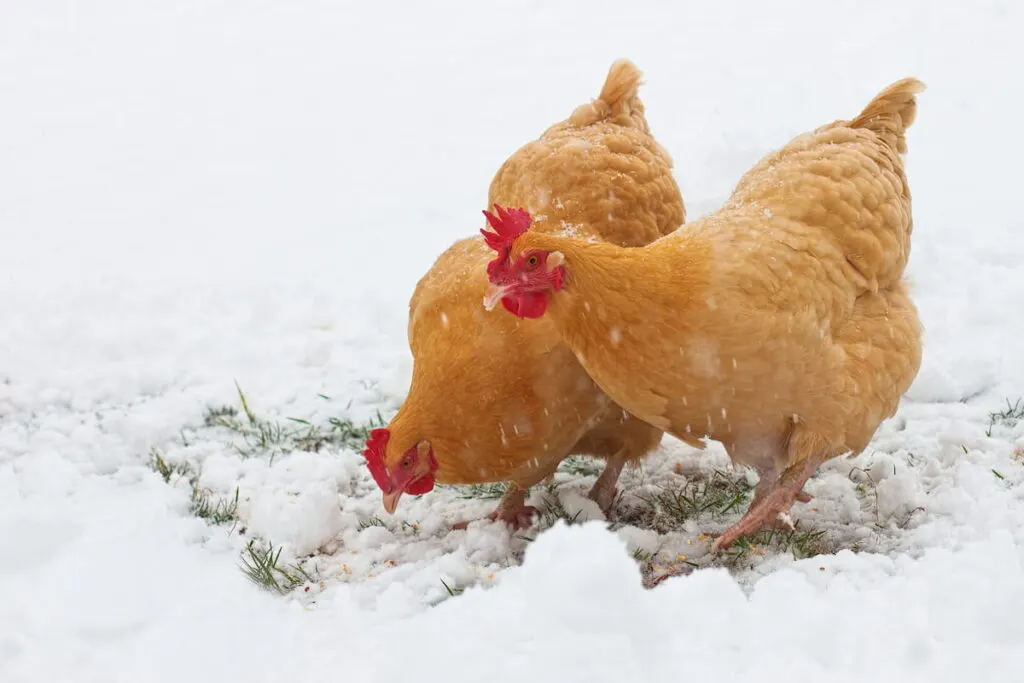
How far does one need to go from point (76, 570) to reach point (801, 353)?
231 centimetres

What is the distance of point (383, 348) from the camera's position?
466 cm

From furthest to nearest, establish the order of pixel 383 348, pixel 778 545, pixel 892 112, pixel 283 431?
pixel 383 348 → pixel 283 431 → pixel 892 112 → pixel 778 545

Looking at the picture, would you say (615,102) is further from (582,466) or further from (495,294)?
(495,294)

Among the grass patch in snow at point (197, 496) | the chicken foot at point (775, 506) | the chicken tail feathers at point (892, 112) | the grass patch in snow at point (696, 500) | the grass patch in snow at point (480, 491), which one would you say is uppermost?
the chicken tail feathers at point (892, 112)

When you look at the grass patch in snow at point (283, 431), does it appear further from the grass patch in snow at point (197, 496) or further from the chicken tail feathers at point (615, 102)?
the chicken tail feathers at point (615, 102)

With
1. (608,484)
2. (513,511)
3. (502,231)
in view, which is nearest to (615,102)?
(502,231)

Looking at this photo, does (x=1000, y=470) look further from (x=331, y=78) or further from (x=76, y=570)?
(x=331, y=78)

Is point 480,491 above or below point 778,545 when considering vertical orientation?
below

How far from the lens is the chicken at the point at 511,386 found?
2.89 m

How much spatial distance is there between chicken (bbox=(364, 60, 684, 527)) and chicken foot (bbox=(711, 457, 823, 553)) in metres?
0.54

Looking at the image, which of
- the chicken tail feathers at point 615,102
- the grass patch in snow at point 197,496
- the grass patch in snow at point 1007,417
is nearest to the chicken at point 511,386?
the chicken tail feathers at point 615,102

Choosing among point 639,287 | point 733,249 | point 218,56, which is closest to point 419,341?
point 639,287

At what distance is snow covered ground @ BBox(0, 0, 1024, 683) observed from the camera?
1982 mm

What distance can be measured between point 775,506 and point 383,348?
93.0 inches
